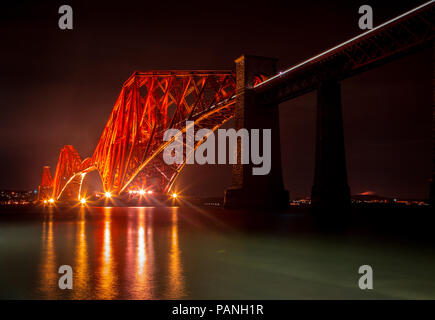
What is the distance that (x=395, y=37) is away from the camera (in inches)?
1003

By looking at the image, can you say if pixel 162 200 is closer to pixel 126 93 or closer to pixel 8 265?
pixel 126 93

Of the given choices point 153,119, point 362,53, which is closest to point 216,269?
point 362,53

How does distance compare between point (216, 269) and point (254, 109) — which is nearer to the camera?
point (216, 269)

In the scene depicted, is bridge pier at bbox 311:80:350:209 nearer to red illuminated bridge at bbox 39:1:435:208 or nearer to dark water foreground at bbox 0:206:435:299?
red illuminated bridge at bbox 39:1:435:208

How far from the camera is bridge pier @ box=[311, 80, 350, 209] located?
27750 millimetres

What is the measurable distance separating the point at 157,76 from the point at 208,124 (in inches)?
346

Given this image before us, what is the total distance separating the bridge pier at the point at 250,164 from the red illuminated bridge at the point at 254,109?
0.08 metres

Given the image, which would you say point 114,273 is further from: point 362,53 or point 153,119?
point 153,119

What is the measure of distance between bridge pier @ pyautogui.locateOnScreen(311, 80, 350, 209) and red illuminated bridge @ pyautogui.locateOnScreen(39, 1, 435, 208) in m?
0.06

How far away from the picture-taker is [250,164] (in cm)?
3800

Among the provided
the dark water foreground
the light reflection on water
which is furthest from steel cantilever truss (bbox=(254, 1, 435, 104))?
the light reflection on water

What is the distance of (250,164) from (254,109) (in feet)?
15.4

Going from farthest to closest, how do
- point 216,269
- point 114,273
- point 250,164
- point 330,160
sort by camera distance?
point 250,164
point 330,160
point 216,269
point 114,273
